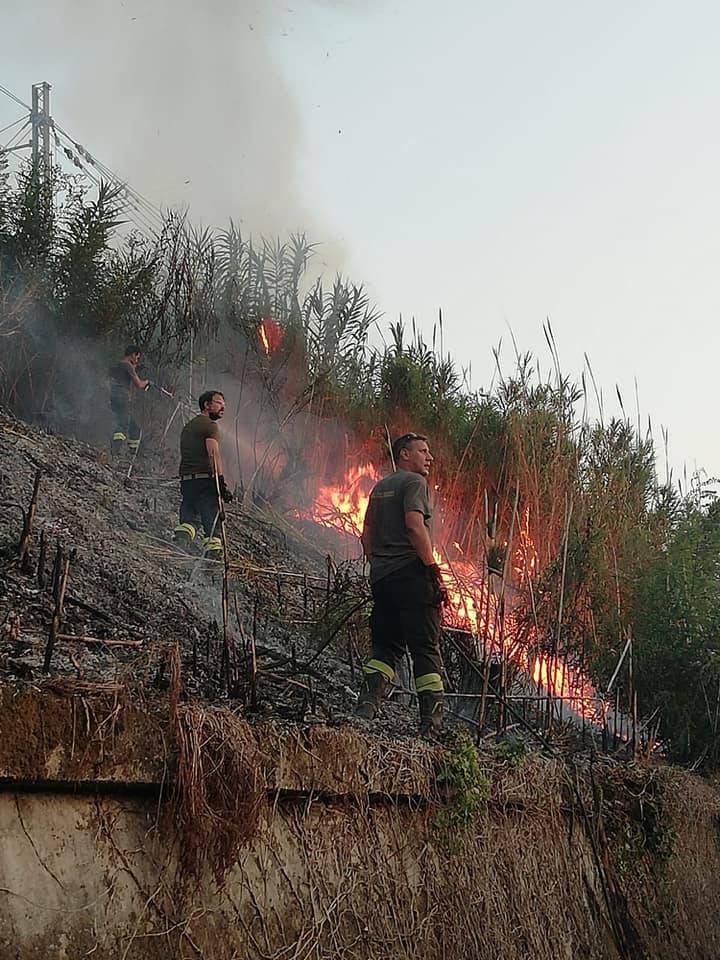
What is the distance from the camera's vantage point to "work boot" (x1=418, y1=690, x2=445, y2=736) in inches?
244

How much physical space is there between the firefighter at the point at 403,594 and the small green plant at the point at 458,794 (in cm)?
42

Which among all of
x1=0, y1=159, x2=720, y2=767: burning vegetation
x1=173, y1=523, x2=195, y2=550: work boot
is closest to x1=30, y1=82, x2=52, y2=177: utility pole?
x1=0, y1=159, x2=720, y2=767: burning vegetation

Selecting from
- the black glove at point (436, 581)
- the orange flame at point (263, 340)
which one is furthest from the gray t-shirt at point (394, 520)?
the orange flame at point (263, 340)

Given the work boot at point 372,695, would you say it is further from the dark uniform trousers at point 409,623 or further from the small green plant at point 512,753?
the small green plant at point 512,753

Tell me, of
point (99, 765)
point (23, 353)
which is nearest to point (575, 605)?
point (99, 765)

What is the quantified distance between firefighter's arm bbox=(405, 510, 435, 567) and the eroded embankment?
114 cm

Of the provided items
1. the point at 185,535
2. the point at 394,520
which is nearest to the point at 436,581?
the point at 394,520

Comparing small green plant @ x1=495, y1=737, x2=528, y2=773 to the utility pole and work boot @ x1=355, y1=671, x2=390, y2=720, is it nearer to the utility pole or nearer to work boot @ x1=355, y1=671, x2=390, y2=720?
work boot @ x1=355, y1=671, x2=390, y2=720

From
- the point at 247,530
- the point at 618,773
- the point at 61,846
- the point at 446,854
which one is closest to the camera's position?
the point at 61,846

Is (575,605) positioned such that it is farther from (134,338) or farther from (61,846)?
(134,338)

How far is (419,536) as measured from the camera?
6500 millimetres

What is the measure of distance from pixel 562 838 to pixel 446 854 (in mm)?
1237

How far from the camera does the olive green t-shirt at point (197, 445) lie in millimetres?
9711

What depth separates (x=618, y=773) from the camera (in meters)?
7.23
